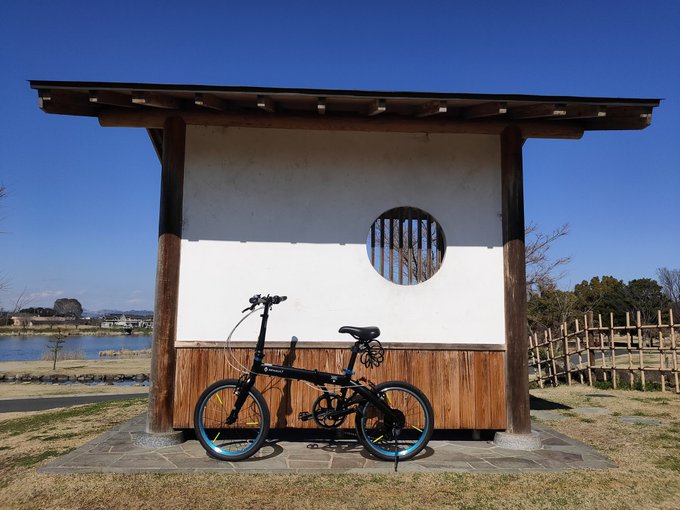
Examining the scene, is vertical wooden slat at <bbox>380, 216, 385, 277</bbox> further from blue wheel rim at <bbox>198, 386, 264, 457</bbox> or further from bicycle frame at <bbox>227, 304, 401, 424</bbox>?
blue wheel rim at <bbox>198, 386, 264, 457</bbox>

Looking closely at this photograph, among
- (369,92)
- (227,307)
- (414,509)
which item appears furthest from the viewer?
(227,307)

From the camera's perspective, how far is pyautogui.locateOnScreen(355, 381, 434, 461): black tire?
441 centimetres

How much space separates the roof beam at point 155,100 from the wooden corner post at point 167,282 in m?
0.21

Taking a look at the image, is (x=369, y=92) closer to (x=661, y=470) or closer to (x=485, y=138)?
(x=485, y=138)

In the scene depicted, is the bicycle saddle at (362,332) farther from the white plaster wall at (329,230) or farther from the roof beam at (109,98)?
the roof beam at (109,98)

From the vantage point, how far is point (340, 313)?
513 cm

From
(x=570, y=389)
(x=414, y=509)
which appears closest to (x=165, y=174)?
(x=414, y=509)

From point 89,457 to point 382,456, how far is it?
2.53 m

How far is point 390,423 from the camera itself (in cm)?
446

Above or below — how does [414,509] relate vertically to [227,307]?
below

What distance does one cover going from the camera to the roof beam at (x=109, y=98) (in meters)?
4.65

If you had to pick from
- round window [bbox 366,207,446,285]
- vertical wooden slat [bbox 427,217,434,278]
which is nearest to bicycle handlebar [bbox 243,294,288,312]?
round window [bbox 366,207,446,285]

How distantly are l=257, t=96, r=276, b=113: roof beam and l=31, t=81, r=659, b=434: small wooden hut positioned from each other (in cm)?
8

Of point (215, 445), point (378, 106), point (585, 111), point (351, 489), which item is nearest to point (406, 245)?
point (378, 106)
